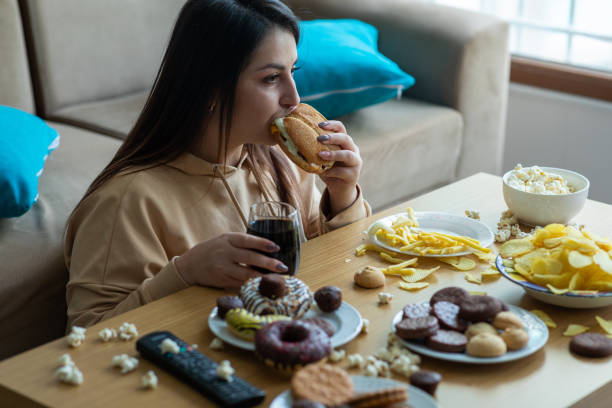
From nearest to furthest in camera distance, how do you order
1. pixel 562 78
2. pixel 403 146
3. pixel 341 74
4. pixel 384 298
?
pixel 384 298
pixel 341 74
pixel 403 146
pixel 562 78

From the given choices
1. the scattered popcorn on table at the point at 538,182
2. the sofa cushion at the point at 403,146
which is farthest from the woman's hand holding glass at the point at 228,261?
the sofa cushion at the point at 403,146

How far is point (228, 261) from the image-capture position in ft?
3.80

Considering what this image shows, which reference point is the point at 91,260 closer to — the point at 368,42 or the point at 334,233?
the point at 334,233

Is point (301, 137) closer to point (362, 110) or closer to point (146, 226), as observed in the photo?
point (146, 226)

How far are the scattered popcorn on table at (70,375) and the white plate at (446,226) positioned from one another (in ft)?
1.96

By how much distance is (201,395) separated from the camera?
0.91m

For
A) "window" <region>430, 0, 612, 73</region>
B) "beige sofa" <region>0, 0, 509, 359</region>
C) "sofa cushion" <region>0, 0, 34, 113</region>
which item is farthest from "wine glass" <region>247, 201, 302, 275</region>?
"window" <region>430, 0, 612, 73</region>

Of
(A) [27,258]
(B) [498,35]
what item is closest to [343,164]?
(A) [27,258]

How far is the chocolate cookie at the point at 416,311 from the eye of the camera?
3.41 ft

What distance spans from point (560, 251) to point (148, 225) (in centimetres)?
69

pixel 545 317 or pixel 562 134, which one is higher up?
pixel 545 317

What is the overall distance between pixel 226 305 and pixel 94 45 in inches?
70.2

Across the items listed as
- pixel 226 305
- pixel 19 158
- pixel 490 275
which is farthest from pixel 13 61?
pixel 490 275

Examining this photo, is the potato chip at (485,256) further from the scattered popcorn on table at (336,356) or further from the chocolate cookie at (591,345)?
the scattered popcorn on table at (336,356)
